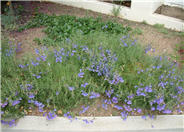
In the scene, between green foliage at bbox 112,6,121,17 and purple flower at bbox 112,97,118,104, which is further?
green foliage at bbox 112,6,121,17

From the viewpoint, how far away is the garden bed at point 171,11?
5.09m

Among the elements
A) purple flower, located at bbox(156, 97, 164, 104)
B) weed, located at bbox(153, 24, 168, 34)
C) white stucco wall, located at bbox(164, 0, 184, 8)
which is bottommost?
purple flower, located at bbox(156, 97, 164, 104)

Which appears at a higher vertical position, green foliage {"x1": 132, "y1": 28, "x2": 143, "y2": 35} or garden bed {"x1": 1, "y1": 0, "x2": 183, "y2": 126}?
green foliage {"x1": 132, "y1": 28, "x2": 143, "y2": 35}

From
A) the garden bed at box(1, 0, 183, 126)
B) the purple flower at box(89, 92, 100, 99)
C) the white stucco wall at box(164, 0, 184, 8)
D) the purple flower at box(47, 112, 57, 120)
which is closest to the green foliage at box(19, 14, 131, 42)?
the garden bed at box(1, 0, 183, 126)

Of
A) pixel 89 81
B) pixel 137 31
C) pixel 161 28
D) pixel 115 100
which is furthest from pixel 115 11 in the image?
pixel 115 100

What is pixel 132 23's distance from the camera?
16.6 ft

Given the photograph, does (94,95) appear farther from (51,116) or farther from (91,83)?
(51,116)

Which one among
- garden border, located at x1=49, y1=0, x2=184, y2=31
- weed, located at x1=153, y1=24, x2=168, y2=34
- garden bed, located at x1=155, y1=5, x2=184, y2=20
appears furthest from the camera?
garden bed, located at x1=155, y1=5, x2=184, y2=20

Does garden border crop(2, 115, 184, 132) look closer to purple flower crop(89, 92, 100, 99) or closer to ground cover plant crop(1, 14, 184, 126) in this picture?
ground cover plant crop(1, 14, 184, 126)

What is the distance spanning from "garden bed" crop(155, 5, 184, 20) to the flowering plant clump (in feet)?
6.71

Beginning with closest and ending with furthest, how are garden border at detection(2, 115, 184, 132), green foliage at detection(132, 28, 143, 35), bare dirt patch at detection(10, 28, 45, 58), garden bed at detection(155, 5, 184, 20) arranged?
garden border at detection(2, 115, 184, 132) → bare dirt patch at detection(10, 28, 45, 58) → green foliage at detection(132, 28, 143, 35) → garden bed at detection(155, 5, 184, 20)

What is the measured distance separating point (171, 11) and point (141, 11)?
2.28 feet

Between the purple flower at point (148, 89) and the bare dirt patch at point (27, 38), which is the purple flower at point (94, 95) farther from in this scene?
the bare dirt patch at point (27, 38)

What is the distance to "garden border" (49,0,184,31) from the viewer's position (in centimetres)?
483
